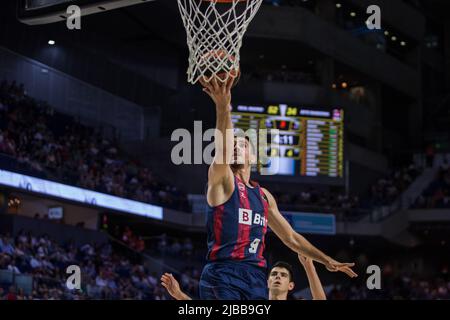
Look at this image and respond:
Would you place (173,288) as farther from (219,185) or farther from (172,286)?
(219,185)

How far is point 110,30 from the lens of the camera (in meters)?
28.2

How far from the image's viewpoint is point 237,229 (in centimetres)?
540

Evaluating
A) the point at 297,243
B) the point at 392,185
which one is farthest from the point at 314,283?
the point at 392,185

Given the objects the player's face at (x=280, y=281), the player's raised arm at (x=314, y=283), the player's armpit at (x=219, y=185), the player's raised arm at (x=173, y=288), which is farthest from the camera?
the player's face at (x=280, y=281)

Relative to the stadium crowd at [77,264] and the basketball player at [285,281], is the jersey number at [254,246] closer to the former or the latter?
the basketball player at [285,281]

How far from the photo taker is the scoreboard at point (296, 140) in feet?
88.9

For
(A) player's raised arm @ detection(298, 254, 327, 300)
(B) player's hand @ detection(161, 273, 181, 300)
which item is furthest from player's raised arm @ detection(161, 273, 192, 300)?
(A) player's raised arm @ detection(298, 254, 327, 300)

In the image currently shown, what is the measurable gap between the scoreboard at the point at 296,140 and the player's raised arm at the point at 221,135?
21492 millimetres

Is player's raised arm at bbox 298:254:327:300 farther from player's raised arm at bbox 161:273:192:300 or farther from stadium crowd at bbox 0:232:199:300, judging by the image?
stadium crowd at bbox 0:232:199:300

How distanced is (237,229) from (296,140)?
21955mm

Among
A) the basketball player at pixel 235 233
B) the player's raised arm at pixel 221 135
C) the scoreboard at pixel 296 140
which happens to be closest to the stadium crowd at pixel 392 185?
the scoreboard at pixel 296 140

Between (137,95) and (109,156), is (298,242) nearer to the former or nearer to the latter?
(109,156)

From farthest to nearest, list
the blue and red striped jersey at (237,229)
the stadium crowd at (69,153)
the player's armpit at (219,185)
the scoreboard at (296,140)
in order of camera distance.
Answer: the scoreboard at (296,140)
the stadium crowd at (69,153)
the blue and red striped jersey at (237,229)
the player's armpit at (219,185)
